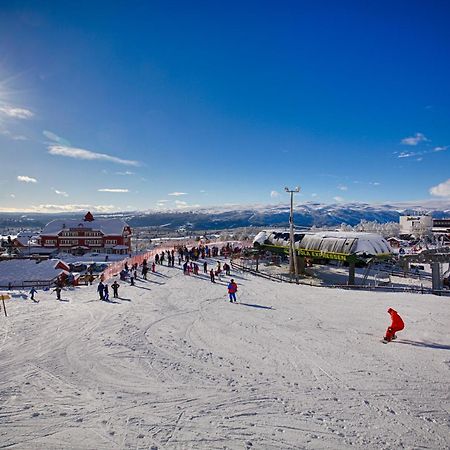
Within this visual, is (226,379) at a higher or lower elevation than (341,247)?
lower

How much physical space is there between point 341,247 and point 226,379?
1967 centimetres

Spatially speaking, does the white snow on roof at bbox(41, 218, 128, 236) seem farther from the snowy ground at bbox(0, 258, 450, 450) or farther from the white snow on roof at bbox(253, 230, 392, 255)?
the snowy ground at bbox(0, 258, 450, 450)

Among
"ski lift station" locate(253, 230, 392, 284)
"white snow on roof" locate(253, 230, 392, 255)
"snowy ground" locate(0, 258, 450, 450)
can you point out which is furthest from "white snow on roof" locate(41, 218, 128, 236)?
"snowy ground" locate(0, 258, 450, 450)

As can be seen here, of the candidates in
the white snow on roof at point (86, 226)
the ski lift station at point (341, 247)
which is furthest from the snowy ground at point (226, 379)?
the white snow on roof at point (86, 226)

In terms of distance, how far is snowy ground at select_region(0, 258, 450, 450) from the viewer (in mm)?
5555

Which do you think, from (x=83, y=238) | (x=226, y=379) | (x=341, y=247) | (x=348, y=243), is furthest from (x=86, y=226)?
(x=226, y=379)

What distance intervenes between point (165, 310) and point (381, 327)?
8.88m

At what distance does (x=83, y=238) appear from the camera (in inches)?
2638

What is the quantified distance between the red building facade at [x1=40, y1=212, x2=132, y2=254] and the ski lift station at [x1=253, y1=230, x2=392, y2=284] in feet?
150

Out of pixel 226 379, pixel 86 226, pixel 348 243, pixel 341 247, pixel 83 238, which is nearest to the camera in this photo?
pixel 226 379

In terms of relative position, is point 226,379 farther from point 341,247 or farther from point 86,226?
point 86,226

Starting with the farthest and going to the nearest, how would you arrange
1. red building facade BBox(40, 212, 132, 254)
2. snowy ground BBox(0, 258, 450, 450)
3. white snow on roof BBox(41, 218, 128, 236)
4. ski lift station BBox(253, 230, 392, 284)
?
white snow on roof BBox(41, 218, 128, 236), red building facade BBox(40, 212, 132, 254), ski lift station BBox(253, 230, 392, 284), snowy ground BBox(0, 258, 450, 450)

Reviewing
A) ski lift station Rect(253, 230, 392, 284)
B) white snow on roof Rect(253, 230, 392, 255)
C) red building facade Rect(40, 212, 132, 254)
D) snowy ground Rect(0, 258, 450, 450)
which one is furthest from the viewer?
red building facade Rect(40, 212, 132, 254)

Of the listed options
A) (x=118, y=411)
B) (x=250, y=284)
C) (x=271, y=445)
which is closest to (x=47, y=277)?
(x=250, y=284)
